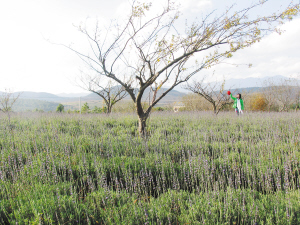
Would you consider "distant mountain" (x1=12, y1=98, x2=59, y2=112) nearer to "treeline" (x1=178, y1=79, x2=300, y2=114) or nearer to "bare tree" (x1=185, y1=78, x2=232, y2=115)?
"bare tree" (x1=185, y1=78, x2=232, y2=115)

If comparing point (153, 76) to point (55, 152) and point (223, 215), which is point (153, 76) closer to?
point (55, 152)

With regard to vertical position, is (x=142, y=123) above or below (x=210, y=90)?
below

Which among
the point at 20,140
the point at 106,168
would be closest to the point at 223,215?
the point at 106,168

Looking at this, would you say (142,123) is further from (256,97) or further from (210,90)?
(256,97)

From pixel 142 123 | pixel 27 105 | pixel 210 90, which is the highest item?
pixel 27 105

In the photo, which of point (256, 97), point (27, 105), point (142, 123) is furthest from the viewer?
point (27, 105)

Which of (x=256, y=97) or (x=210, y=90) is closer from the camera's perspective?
(x=210, y=90)

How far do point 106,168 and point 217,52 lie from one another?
4.95 meters

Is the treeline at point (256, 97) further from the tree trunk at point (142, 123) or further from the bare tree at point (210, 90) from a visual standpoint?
the tree trunk at point (142, 123)

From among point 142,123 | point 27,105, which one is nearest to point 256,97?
point 142,123

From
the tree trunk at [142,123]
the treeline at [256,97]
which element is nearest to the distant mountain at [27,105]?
Answer: the tree trunk at [142,123]

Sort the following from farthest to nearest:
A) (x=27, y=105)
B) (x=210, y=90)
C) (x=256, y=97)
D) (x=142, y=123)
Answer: (x=27, y=105)
(x=256, y=97)
(x=210, y=90)
(x=142, y=123)

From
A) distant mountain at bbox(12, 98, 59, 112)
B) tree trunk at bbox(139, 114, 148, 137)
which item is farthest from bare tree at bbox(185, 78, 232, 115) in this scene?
distant mountain at bbox(12, 98, 59, 112)

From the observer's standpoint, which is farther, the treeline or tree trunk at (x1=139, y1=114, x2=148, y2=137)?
the treeline
